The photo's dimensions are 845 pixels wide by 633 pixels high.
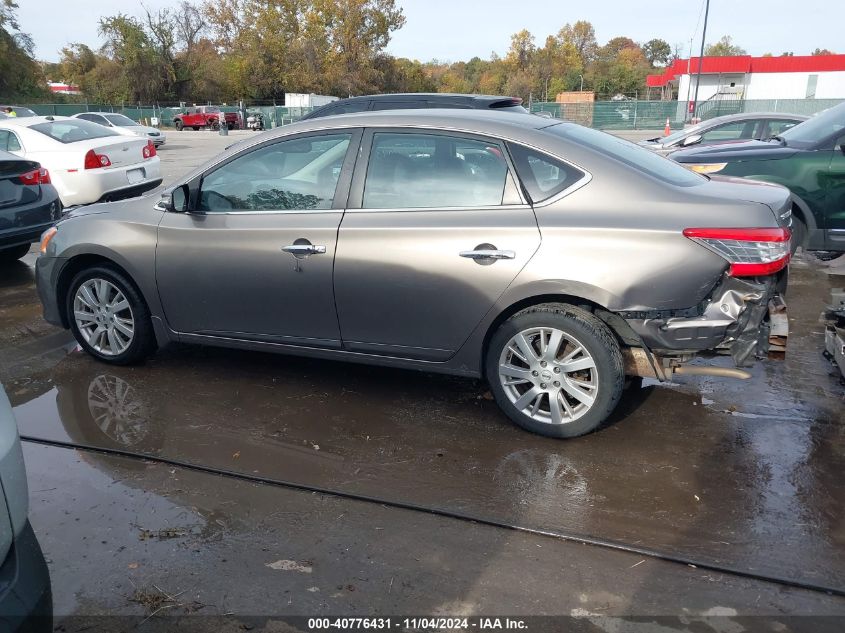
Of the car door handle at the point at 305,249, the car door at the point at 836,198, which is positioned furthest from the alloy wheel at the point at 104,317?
the car door at the point at 836,198

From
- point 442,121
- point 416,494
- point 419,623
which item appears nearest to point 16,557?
point 419,623

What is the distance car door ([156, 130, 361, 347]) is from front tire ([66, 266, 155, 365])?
302 mm

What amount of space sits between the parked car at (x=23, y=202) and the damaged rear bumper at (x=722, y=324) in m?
6.68

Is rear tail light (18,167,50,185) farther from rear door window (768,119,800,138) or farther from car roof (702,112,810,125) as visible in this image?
rear door window (768,119,800,138)

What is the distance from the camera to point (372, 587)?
2883 millimetres

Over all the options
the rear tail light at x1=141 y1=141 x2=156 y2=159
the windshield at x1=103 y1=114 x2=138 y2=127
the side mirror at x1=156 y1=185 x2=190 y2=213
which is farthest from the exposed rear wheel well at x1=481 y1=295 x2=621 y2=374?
the windshield at x1=103 y1=114 x2=138 y2=127

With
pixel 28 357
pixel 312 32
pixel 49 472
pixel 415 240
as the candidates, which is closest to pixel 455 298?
pixel 415 240

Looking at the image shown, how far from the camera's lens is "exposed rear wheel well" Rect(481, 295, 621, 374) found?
3914 mm

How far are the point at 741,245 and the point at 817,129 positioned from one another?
4.63 metres

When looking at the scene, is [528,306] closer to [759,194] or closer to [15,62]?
[759,194]

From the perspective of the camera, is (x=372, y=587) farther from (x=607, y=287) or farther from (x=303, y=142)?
(x=303, y=142)

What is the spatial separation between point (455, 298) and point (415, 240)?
403 mm

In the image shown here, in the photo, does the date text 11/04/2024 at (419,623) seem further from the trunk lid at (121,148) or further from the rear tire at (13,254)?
the trunk lid at (121,148)

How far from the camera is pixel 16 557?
6.84 feet
